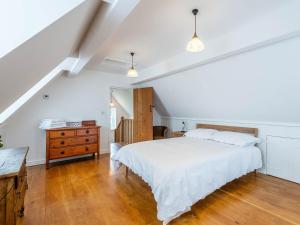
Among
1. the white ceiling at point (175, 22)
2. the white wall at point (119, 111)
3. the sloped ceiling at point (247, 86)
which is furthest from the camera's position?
the white wall at point (119, 111)

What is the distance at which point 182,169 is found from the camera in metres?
1.94

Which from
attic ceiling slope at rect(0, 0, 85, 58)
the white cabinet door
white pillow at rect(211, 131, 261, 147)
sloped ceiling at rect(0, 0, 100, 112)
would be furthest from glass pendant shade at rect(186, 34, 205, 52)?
the white cabinet door

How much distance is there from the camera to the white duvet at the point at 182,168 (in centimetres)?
182

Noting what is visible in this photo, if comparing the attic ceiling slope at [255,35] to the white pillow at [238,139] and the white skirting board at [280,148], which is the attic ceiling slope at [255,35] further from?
the white skirting board at [280,148]

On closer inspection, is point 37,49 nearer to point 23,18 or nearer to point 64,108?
point 23,18

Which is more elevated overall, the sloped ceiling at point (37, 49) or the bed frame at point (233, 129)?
the sloped ceiling at point (37, 49)

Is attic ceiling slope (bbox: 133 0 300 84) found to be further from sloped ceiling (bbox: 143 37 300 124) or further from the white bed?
the white bed

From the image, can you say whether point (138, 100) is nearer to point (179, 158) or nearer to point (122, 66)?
point (122, 66)

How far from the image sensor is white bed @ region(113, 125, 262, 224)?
5.98 ft

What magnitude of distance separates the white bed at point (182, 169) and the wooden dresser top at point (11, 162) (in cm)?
138

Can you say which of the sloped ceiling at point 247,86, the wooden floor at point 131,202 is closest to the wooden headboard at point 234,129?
the sloped ceiling at point 247,86

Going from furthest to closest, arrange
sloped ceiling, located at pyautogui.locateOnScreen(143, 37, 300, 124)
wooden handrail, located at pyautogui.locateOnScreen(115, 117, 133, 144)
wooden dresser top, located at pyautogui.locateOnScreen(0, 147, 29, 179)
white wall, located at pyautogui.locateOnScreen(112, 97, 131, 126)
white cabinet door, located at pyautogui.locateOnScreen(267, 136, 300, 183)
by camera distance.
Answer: white wall, located at pyautogui.locateOnScreen(112, 97, 131, 126) → wooden handrail, located at pyautogui.locateOnScreen(115, 117, 133, 144) → white cabinet door, located at pyautogui.locateOnScreen(267, 136, 300, 183) → sloped ceiling, located at pyautogui.locateOnScreen(143, 37, 300, 124) → wooden dresser top, located at pyautogui.locateOnScreen(0, 147, 29, 179)

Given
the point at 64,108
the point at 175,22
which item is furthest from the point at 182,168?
the point at 64,108

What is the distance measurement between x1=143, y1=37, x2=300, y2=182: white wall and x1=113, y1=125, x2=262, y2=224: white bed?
0.65m
